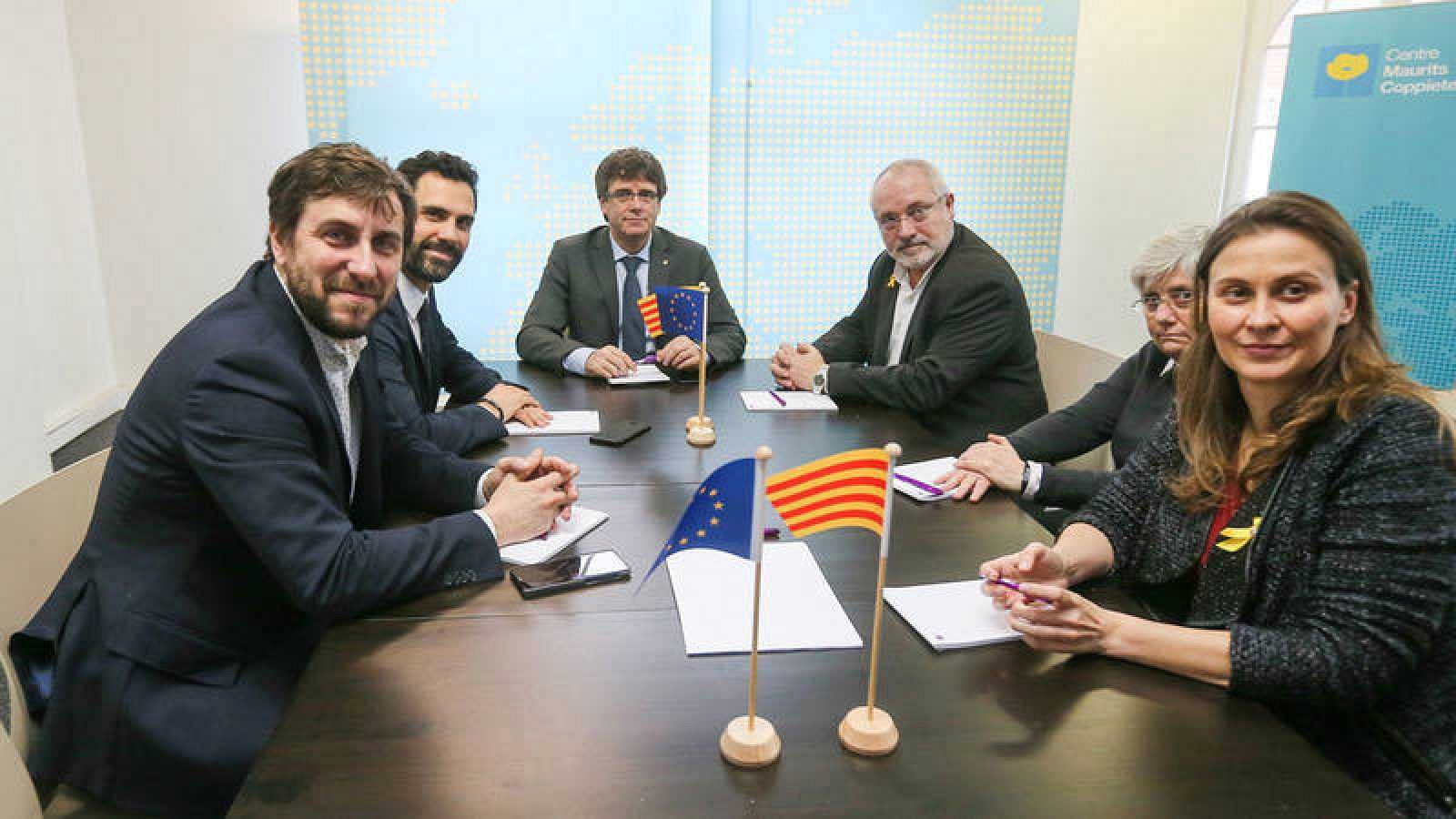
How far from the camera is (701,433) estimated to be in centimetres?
253

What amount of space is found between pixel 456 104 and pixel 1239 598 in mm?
4493

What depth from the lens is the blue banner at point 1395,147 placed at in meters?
3.81

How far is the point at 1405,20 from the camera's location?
3.87m

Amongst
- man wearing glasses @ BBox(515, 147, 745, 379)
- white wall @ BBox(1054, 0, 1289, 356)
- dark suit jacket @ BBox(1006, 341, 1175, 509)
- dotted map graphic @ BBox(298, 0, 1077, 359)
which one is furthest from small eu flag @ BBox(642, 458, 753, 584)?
white wall @ BBox(1054, 0, 1289, 356)

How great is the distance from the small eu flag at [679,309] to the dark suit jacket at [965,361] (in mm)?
529

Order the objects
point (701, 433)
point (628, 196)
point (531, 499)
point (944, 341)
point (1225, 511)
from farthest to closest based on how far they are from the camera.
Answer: point (628, 196)
point (944, 341)
point (701, 433)
point (531, 499)
point (1225, 511)

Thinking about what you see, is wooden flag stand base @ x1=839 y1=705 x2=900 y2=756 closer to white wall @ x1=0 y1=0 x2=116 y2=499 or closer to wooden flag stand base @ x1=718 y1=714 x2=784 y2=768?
wooden flag stand base @ x1=718 y1=714 x2=784 y2=768

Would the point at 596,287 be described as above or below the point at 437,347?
above

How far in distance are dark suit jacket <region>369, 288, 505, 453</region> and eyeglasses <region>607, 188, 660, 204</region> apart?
0.97 metres

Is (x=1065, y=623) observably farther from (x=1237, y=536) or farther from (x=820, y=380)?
(x=820, y=380)

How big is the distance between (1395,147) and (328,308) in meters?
4.34

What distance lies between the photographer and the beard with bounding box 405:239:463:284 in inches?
114

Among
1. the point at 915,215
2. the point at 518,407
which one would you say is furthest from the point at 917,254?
the point at 518,407

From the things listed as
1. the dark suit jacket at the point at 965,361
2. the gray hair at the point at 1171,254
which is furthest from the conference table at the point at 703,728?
the dark suit jacket at the point at 965,361
